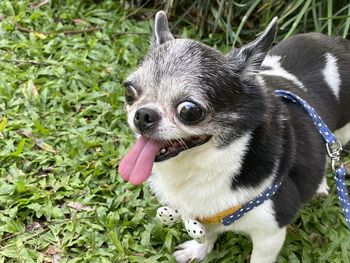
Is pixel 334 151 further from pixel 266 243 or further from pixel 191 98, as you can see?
pixel 191 98

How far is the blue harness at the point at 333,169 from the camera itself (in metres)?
2.77

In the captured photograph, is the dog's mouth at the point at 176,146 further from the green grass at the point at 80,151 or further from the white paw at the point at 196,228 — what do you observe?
the green grass at the point at 80,151

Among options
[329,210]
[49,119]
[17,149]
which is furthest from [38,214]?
[329,210]

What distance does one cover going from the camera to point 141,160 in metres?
2.49

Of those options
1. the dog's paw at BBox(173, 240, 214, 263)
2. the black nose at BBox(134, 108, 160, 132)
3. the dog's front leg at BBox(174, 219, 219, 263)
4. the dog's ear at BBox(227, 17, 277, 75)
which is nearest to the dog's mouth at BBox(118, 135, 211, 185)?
the black nose at BBox(134, 108, 160, 132)

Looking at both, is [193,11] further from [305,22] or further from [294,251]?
[294,251]

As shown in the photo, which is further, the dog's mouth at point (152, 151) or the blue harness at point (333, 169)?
the blue harness at point (333, 169)

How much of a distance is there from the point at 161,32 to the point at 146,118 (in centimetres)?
63

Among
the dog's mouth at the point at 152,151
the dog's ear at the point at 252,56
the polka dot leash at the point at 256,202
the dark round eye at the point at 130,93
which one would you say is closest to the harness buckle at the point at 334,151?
the polka dot leash at the point at 256,202

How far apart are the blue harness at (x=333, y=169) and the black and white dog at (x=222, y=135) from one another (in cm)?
3

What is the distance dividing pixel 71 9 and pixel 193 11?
1.22m

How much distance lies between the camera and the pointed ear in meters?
2.79

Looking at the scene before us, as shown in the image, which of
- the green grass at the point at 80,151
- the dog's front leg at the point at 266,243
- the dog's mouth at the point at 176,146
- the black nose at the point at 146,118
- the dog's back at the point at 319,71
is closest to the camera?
the black nose at the point at 146,118

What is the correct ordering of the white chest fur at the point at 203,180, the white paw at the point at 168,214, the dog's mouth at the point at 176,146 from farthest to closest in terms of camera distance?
the white paw at the point at 168,214 → the white chest fur at the point at 203,180 → the dog's mouth at the point at 176,146
